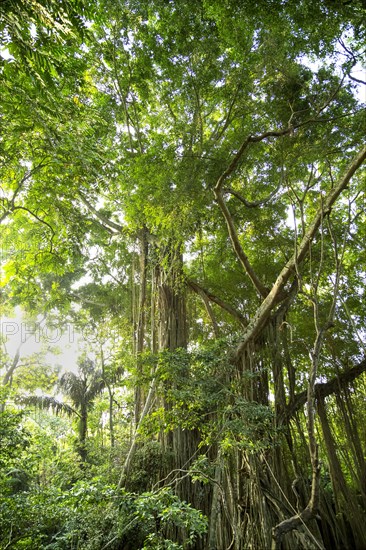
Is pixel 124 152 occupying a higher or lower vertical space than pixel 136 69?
lower

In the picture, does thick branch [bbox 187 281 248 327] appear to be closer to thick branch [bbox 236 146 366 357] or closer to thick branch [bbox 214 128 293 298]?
thick branch [bbox 214 128 293 298]

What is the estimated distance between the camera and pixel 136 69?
16.0ft

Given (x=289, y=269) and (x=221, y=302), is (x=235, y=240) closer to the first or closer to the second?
(x=289, y=269)

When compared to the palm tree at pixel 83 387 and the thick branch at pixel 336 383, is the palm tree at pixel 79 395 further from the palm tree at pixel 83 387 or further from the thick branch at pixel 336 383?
the thick branch at pixel 336 383

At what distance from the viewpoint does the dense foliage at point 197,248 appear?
2.87 m

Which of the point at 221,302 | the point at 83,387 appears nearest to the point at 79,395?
the point at 83,387

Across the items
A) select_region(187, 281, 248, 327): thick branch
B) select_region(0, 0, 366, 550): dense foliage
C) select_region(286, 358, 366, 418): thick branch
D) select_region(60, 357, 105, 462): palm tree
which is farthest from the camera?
select_region(60, 357, 105, 462): palm tree

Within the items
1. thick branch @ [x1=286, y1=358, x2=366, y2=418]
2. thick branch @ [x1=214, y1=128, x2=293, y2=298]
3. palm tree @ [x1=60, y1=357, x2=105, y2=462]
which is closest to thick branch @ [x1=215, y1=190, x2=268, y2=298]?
thick branch @ [x1=214, y1=128, x2=293, y2=298]

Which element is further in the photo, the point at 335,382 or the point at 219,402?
the point at 335,382

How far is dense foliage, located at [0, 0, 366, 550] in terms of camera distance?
9.43 feet

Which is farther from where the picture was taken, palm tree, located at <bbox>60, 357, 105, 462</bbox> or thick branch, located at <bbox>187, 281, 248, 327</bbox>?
palm tree, located at <bbox>60, 357, 105, 462</bbox>

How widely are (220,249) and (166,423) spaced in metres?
3.12

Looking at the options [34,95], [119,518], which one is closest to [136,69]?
[34,95]

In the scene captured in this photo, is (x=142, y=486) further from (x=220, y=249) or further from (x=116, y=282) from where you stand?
(x=116, y=282)
